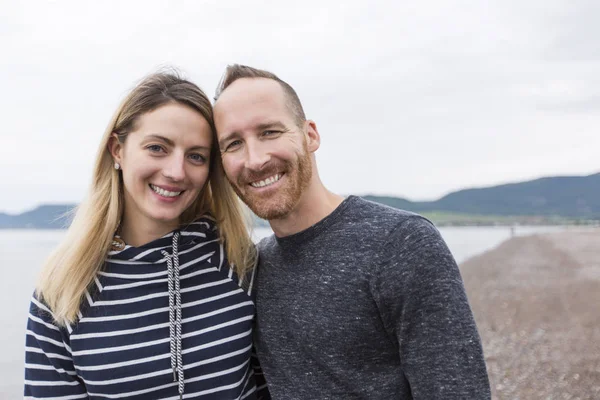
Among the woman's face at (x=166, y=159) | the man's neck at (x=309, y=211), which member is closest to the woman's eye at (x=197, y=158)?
the woman's face at (x=166, y=159)

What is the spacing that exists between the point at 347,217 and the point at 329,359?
712mm

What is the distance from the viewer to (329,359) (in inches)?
112

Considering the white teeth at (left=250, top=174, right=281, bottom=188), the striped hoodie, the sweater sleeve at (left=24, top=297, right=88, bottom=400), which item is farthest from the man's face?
the sweater sleeve at (left=24, top=297, right=88, bottom=400)

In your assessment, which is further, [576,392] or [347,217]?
[576,392]

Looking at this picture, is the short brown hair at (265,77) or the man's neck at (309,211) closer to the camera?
the man's neck at (309,211)

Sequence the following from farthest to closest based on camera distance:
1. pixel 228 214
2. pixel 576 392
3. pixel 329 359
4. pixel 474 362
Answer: pixel 576 392 → pixel 228 214 → pixel 329 359 → pixel 474 362

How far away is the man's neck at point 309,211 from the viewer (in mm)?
3066

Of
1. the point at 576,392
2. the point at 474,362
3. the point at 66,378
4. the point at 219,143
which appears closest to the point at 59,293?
the point at 66,378

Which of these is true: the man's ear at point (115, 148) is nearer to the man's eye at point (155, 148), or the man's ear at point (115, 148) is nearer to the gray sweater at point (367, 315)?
A: the man's eye at point (155, 148)

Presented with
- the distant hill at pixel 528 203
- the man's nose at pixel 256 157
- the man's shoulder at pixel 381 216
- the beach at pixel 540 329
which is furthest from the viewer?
the distant hill at pixel 528 203

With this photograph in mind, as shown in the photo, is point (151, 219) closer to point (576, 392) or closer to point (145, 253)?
point (145, 253)

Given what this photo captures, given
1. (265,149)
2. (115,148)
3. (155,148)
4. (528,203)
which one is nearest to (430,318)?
(265,149)

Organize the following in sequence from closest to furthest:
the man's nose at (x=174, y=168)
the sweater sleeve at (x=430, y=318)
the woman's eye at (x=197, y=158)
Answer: the sweater sleeve at (x=430, y=318) < the man's nose at (x=174, y=168) < the woman's eye at (x=197, y=158)

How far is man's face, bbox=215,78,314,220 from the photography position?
303 cm
